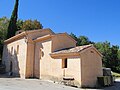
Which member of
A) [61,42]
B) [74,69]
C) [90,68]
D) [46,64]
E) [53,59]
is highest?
[61,42]

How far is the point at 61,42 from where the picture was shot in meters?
26.0

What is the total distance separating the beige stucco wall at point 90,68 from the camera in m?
20.6

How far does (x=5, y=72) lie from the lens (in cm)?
3369

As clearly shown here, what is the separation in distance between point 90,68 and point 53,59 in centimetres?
503

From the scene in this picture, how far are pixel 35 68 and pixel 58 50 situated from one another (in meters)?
4.73

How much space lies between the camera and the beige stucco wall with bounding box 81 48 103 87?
20.6 meters

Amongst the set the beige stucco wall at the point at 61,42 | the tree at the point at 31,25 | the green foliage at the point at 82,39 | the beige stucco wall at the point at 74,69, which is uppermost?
the tree at the point at 31,25

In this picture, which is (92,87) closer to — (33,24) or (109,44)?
(33,24)

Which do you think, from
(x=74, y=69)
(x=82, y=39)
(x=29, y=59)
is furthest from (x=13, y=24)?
(x=82, y=39)

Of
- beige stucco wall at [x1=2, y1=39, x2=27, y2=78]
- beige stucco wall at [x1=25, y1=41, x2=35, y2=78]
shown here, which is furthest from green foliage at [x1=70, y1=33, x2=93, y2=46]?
beige stucco wall at [x1=25, y1=41, x2=35, y2=78]

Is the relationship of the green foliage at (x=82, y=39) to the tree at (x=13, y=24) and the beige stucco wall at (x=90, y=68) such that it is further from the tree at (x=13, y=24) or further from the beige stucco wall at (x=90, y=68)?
the beige stucco wall at (x=90, y=68)

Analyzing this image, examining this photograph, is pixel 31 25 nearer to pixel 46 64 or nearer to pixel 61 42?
pixel 61 42

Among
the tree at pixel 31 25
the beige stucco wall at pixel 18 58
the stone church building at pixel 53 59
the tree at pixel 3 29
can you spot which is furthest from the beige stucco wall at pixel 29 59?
the tree at pixel 31 25

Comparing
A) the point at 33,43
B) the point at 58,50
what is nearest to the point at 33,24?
the point at 33,43
